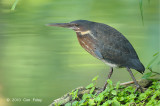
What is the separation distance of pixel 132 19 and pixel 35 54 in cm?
235

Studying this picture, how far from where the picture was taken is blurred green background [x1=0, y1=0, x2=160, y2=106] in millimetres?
5035

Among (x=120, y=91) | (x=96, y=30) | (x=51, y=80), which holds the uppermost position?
(x=96, y=30)

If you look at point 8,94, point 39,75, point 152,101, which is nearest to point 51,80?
point 39,75

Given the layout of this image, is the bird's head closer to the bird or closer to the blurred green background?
the bird

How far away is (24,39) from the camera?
6.41m

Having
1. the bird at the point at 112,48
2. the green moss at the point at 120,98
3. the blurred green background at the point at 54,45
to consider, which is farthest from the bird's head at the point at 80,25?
the blurred green background at the point at 54,45

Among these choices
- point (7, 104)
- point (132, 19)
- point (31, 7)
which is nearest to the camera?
point (7, 104)

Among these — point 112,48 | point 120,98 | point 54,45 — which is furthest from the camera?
point 54,45

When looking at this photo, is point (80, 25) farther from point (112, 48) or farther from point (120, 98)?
point (120, 98)

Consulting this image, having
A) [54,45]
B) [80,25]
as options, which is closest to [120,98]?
[80,25]

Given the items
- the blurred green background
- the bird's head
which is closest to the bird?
the bird's head

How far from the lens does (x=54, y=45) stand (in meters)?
6.24

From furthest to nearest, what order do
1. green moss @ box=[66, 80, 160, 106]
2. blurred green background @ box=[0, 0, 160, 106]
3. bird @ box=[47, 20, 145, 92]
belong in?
blurred green background @ box=[0, 0, 160, 106], bird @ box=[47, 20, 145, 92], green moss @ box=[66, 80, 160, 106]

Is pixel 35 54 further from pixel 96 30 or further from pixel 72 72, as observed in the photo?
pixel 96 30
